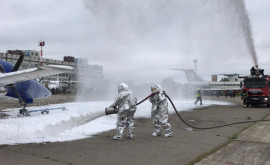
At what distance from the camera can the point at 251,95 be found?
2114 centimetres

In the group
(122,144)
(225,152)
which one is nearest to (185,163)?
(225,152)

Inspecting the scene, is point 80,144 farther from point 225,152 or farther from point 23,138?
point 225,152

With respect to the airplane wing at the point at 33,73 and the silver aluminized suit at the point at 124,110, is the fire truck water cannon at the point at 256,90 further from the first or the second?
the airplane wing at the point at 33,73

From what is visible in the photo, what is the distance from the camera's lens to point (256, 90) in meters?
21.0

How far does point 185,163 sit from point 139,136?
10.6 feet

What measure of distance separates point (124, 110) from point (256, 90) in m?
17.0

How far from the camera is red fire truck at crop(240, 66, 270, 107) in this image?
819 inches

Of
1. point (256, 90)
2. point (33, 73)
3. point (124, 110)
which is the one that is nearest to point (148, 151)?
point (124, 110)

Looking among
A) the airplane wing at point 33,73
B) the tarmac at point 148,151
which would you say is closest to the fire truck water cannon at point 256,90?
the tarmac at point 148,151

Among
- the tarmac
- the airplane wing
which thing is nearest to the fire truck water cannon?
the tarmac

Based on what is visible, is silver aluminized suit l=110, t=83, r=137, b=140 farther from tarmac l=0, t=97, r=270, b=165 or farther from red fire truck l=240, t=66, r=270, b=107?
red fire truck l=240, t=66, r=270, b=107

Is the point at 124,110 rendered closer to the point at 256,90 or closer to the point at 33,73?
the point at 33,73

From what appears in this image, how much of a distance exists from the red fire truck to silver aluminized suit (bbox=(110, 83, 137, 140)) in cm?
1643

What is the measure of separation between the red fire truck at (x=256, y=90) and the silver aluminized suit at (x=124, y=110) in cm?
1643
